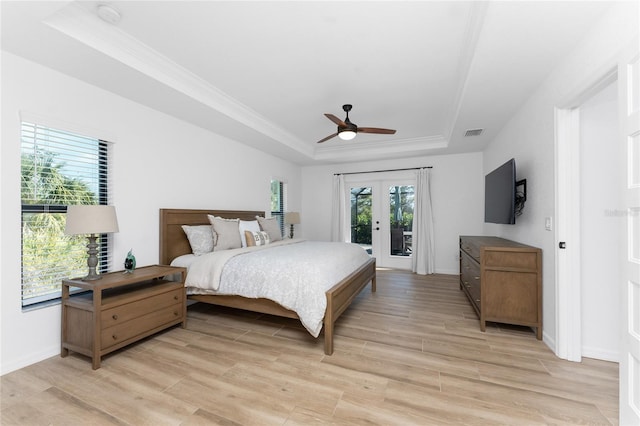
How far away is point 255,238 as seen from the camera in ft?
12.5

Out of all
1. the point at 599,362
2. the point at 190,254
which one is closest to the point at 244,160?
the point at 190,254

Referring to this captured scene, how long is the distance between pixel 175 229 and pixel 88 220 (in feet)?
4.00

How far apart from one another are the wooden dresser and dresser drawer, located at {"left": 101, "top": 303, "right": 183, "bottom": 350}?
10.3 feet

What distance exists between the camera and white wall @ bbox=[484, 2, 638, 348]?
1.64m

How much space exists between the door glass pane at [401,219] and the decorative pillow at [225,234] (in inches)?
141

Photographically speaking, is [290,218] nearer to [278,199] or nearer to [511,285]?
[278,199]

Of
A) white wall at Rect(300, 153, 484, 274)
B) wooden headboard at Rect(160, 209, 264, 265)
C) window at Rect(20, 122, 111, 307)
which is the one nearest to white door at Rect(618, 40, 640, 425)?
wooden headboard at Rect(160, 209, 264, 265)

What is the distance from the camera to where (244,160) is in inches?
189

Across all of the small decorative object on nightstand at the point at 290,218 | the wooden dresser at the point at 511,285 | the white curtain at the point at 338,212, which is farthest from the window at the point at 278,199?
the wooden dresser at the point at 511,285

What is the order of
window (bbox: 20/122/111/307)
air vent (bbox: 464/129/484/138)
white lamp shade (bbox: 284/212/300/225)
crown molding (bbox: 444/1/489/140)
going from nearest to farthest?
crown molding (bbox: 444/1/489/140) → window (bbox: 20/122/111/307) → air vent (bbox: 464/129/484/138) → white lamp shade (bbox: 284/212/300/225)

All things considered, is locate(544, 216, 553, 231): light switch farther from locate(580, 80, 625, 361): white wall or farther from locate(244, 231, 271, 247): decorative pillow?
locate(244, 231, 271, 247): decorative pillow

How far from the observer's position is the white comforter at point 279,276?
7.98 ft

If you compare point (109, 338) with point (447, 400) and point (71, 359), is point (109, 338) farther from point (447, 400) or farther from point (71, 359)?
point (447, 400)

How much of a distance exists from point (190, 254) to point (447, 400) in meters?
3.17
